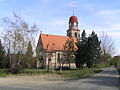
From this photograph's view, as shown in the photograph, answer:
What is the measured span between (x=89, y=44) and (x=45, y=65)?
656 inches

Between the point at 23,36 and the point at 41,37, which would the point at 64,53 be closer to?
the point at 23,36

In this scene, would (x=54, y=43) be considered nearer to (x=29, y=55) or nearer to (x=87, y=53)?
(x=87, y=53)

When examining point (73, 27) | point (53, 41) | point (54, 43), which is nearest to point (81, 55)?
point (54, 43)

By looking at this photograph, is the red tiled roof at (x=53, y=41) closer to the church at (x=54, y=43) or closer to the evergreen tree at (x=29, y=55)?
the church at (x=54, y=43)

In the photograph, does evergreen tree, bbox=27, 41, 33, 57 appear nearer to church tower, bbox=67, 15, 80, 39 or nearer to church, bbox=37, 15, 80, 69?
church, bbox=37, 15, 80, 69

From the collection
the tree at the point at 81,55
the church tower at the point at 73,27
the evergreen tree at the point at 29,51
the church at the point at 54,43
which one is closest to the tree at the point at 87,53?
the tree at the point at 81,55

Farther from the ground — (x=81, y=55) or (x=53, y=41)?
(x=53, y=41)

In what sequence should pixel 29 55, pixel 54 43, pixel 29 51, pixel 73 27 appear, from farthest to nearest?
pixel 73 27 < pixel 54 43 < pixel 29 55 < pixel 29 51

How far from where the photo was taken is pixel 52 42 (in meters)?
63.7

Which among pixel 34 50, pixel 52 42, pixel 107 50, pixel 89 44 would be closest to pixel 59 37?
A: pixel 52 42

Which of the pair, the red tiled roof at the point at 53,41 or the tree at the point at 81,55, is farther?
the red tiled roof at the point at 53,41

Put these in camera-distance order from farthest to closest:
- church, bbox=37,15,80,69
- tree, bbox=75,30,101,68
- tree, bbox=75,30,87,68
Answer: church, bbox=37,15,80,69, tree, bbox=75,30,87,68, tree, bbox=75,30,101,68

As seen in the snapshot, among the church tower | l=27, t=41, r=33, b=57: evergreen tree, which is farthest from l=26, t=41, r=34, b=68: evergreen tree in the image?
the church tower

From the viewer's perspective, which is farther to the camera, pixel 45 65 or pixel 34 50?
pixel 45 65
